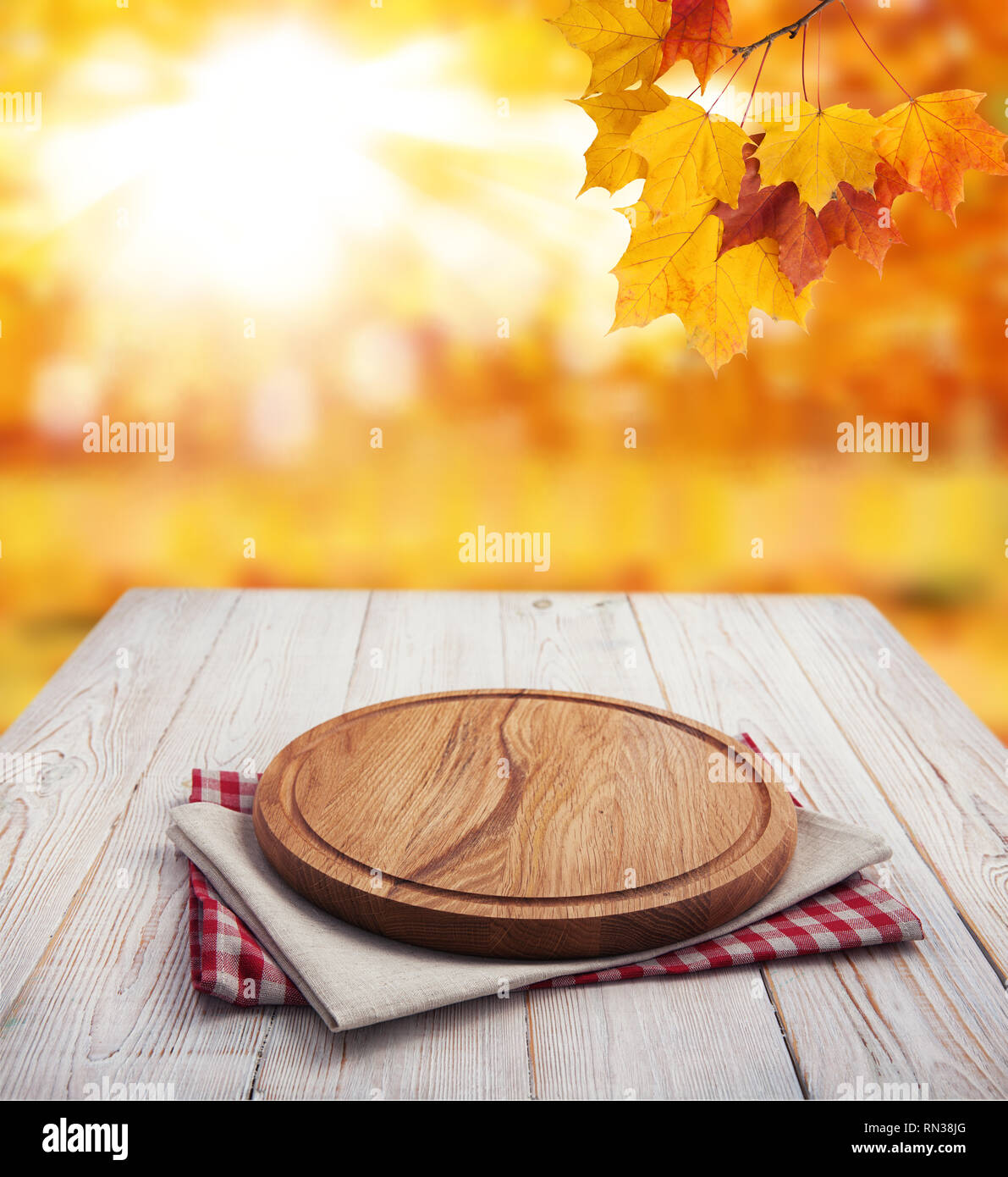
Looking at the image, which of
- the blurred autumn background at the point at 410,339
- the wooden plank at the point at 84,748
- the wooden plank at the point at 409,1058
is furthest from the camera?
the blurred autumn background at the point at 410,339

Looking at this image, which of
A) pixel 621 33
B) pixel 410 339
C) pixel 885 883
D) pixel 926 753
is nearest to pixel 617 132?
pixel 621 33

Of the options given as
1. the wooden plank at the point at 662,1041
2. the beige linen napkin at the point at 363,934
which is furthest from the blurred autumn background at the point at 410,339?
the wooden plank at the point at 662,1041

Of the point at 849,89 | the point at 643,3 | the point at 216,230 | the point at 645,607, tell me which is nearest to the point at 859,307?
the point at 849,89

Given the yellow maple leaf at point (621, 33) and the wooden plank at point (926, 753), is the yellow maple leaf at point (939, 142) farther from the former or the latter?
the wooden plank at point (926, 753)

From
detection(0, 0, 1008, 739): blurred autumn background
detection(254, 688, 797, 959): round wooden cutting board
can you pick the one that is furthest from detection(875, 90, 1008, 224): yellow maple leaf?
detection(0, 0, 1008, 739): blurred autumn background

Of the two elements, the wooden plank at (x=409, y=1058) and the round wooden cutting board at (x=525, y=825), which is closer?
the wooden plank at (x=409, y=1058)

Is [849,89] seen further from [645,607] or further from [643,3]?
[643,3]
